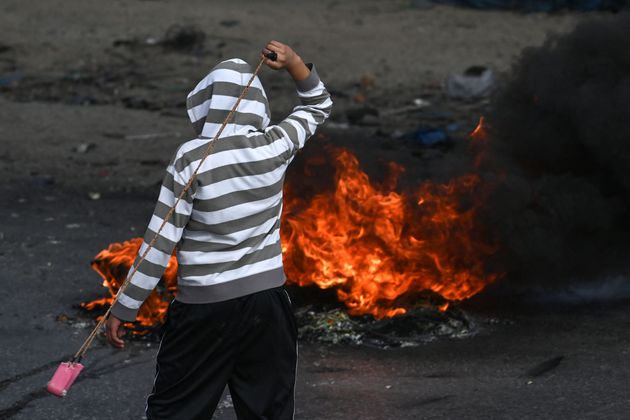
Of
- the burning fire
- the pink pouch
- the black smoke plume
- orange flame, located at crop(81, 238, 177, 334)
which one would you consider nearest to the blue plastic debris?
the black smoke plume

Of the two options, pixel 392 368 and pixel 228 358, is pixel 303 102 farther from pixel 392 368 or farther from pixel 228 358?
pixel 392 368

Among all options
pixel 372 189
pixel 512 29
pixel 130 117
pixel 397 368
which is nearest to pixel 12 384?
pixel 397 368

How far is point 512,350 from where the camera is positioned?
19.3 ft

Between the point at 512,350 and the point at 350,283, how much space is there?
3.56 feet

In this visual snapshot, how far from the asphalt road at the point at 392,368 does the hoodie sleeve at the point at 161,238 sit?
4.77ft

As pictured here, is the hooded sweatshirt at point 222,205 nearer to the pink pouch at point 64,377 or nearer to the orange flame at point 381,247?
the pink pouch at point 64,377

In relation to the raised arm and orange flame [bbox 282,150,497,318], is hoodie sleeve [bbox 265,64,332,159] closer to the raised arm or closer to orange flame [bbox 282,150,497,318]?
the raised arm

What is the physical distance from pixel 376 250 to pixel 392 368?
101 centimetres

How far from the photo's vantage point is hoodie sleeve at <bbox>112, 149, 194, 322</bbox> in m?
3.73

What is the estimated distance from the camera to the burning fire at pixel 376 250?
250 inches

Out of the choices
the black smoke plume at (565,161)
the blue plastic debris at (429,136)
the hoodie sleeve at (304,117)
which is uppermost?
the hoodie sleeve at (304,117)

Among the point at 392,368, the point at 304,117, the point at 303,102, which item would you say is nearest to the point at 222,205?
the point at 304,117

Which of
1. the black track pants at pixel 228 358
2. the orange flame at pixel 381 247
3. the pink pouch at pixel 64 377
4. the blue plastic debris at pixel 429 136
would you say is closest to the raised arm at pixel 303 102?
the black track pants at pixel 228 358

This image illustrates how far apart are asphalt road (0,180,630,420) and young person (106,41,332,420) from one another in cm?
122
